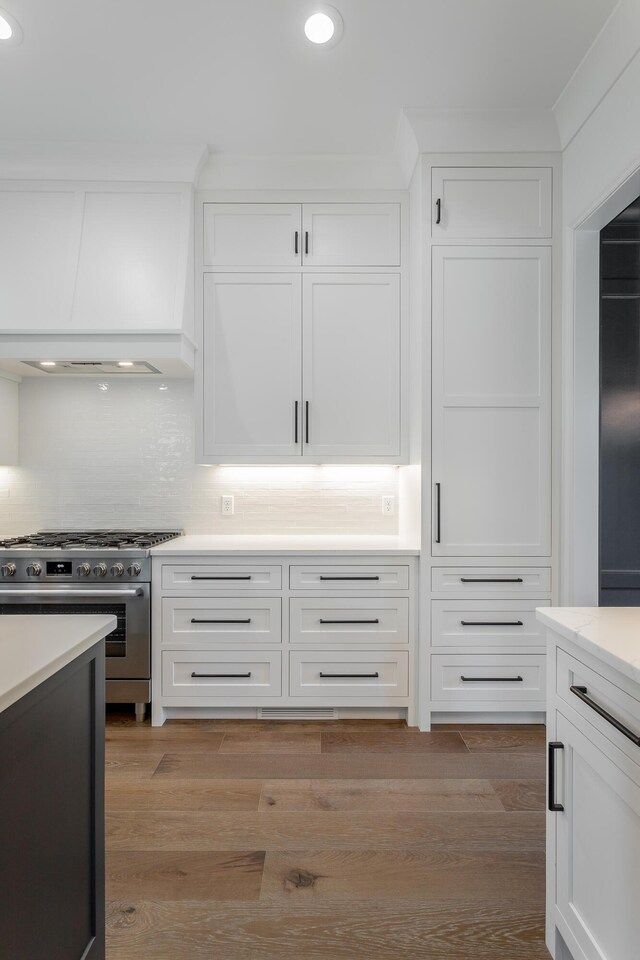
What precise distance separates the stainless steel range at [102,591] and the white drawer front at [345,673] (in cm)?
76

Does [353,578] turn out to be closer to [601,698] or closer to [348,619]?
[348,619]

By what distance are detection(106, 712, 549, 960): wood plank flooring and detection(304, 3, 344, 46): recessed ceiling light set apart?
9.61 ft

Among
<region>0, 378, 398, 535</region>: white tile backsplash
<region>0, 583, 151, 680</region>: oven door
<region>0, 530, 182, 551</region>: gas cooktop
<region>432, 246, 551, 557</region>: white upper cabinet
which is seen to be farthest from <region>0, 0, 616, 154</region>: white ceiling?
<region>0, 583, 151, 680</region>: oven door

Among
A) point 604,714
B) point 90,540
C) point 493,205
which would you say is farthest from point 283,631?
point 493,205

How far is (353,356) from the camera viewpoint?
3.07 metres

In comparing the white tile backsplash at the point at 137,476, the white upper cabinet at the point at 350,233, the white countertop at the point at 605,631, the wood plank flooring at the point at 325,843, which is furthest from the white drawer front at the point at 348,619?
the white upper cabinet at the point at 350,233

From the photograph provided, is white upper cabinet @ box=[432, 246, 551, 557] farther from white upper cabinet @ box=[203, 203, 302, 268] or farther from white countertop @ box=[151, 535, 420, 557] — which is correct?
white upper cabinet @ box=[203, 203, 302, 268]

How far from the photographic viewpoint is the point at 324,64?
2.32m

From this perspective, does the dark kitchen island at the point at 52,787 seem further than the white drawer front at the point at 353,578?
No

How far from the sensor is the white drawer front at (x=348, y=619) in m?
2.82

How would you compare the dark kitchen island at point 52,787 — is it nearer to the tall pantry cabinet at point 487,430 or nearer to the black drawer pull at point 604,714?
the black drawer pull at point 604,714

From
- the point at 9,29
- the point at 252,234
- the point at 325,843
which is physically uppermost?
the point at 9,29

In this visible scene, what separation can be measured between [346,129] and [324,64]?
1.55 ft

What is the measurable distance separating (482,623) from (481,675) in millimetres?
257
